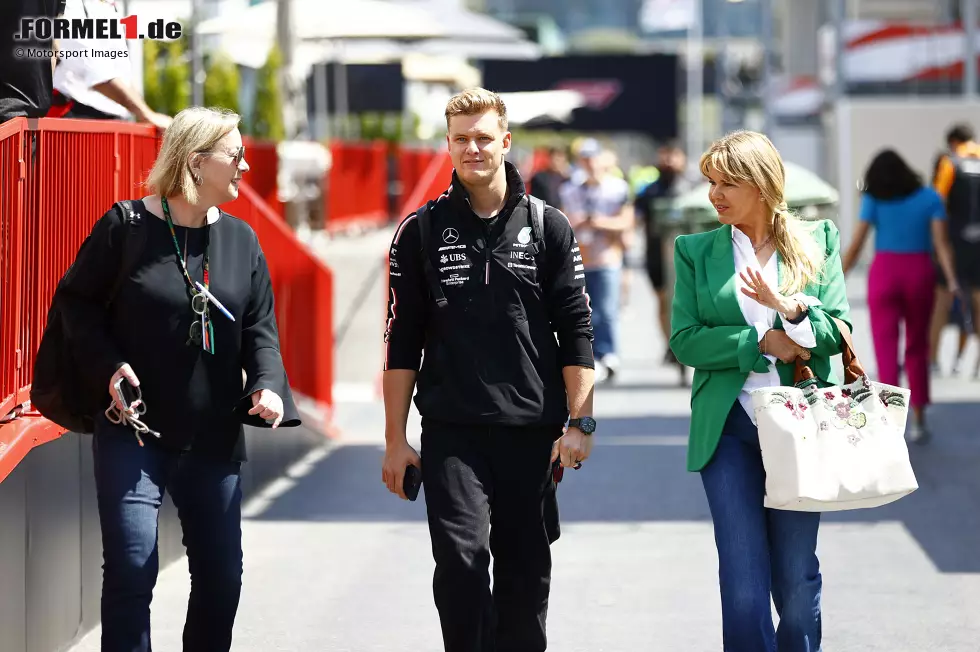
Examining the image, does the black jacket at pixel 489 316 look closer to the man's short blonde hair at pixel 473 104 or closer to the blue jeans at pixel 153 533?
the man's short blonde hair at pixel 473 104

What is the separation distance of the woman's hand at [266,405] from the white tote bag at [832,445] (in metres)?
1.37

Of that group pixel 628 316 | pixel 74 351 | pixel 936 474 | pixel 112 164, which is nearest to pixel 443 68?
pixel 628 316

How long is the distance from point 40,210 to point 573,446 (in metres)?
2.33

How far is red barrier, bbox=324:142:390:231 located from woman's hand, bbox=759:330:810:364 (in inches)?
735

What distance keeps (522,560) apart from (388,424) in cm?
58

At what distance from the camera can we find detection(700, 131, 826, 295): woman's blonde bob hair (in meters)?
Answer: 5.06

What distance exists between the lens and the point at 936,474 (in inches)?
409

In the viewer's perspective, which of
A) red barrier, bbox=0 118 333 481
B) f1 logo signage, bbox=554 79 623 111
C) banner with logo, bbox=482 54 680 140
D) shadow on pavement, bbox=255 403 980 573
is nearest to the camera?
red barrier, bbox=0 118 333 481

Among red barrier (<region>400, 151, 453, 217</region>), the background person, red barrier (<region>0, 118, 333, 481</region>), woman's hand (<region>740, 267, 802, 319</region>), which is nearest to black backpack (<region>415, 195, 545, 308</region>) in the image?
woman's hand (<region>740, 267, 802, 319</region>)

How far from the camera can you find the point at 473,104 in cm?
505

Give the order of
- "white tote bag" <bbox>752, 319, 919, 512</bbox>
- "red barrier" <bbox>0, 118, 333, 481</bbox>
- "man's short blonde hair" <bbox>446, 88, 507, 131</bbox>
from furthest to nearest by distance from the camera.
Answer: "red barrier" <bbox>0, 118, 333, 481</bbox> → "man's short blonde hair" <bbox>446, 88, 507, 131</bbox> → "white tote bag" <bbox>752, 319, 919, 512</bbox>

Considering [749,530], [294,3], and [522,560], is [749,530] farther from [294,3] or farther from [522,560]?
[294,3]

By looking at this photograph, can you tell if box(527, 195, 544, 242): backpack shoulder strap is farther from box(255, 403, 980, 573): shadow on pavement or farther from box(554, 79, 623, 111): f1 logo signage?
box(554, 79, 623, 111): f1 logo signage

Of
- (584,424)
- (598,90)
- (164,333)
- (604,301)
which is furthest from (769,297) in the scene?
(598,90)
